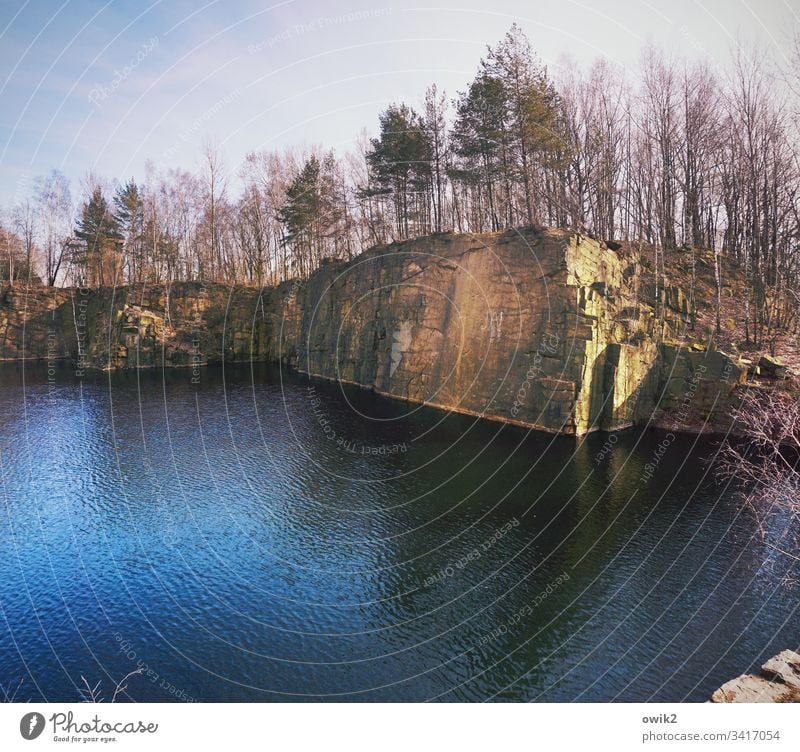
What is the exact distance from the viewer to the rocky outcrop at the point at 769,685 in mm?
9750

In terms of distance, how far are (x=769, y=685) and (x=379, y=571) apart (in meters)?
9.94

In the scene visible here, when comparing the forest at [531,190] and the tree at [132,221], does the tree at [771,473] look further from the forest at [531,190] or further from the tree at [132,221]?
the tree at [132,221]

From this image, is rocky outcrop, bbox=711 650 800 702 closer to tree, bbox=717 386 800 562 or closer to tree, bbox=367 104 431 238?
tree, bbox=717 386 800 562

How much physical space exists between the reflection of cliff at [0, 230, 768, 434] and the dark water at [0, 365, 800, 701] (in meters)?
3.20

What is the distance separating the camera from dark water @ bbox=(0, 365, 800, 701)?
11.5 meters

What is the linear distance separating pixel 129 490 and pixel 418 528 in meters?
12.9

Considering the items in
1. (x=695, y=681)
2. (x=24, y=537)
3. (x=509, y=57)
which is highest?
(x=509, y=57)

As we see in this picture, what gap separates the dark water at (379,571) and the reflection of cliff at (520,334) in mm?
3203

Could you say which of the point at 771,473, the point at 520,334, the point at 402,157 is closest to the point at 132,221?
the point at 402,157

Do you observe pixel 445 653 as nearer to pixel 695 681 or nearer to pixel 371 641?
pixel 371 641

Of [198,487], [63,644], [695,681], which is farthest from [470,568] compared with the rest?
[198,487]

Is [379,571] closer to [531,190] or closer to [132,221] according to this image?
[531,190]

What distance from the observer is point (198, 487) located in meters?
22.1

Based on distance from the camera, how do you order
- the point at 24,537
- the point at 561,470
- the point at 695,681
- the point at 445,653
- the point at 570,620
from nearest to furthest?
1. the point at 695,681
2. the point at 445,653
3. the point at 570,620
4. the point at 24,537
5. the point at 561,470
